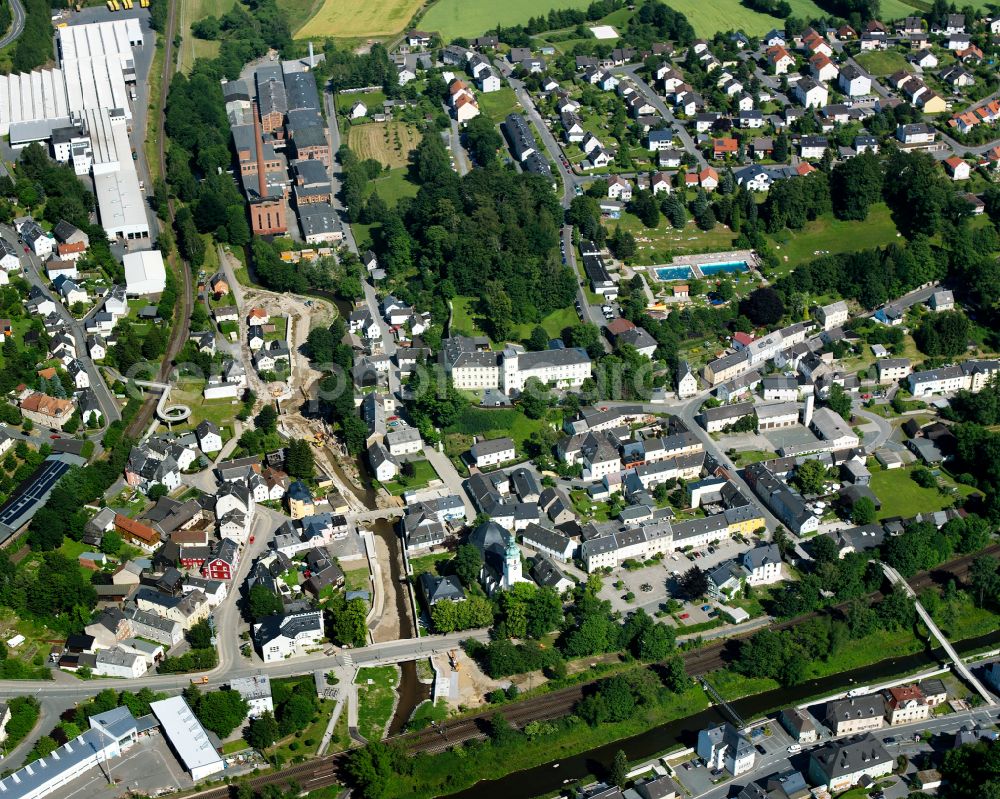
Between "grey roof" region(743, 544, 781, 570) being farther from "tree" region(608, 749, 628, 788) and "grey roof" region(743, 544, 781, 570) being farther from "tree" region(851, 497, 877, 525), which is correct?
"tree" region(608, 749, 628, 788)

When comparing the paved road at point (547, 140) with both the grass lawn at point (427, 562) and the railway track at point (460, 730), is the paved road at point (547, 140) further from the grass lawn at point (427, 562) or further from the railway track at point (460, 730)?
the railway track at point (460, 730)

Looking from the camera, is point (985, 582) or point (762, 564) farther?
point (762, 564)

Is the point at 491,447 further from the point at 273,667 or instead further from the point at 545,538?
the point at 273,667

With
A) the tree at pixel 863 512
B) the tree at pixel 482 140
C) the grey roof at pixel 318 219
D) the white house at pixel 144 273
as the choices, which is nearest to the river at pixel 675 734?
the tree at pixel 863 512

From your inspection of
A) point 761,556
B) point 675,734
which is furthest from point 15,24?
point 675,734

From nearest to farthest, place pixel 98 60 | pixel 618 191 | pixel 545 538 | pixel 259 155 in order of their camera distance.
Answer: pixel 545 538
pixel 618 191
pixel 259 155
pixel 98 60

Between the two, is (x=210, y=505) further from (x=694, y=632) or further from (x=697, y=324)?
(x=697, y=324)
